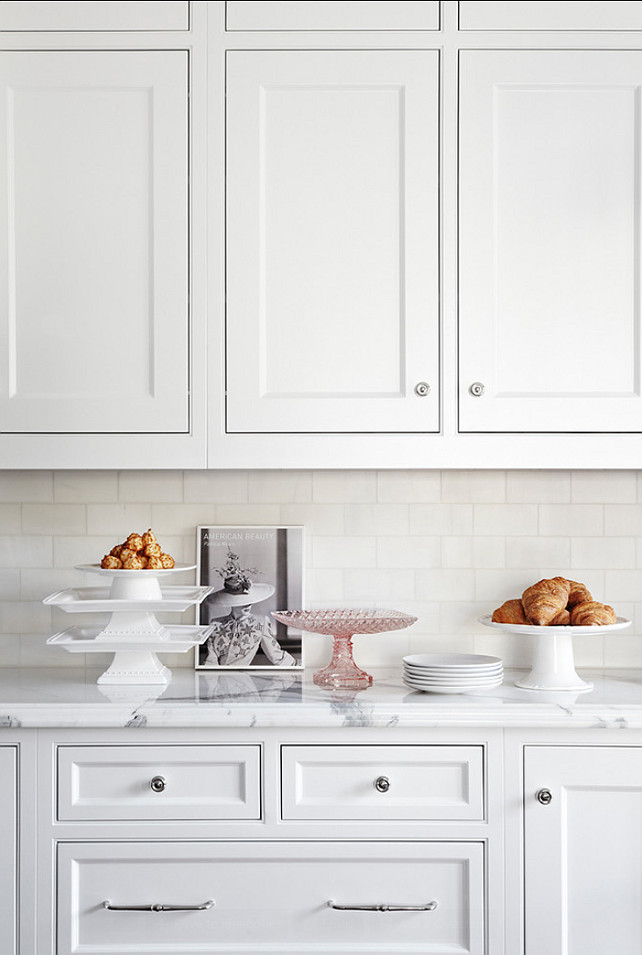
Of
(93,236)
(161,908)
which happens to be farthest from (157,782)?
(93,236)

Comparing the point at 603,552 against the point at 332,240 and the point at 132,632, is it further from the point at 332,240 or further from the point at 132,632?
the point at 132,632

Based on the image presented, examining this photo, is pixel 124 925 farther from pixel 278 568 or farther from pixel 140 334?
pixel 140 334

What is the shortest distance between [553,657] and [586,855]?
1.34 ft

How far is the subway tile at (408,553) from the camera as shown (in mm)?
2287

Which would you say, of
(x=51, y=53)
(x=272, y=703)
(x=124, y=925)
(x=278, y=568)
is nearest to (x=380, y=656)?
(x=278, y=568)

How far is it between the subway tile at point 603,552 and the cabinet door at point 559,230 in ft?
1.36

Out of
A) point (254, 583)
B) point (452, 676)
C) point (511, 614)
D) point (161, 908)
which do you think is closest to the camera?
point (161, 908)

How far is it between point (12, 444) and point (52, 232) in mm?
478

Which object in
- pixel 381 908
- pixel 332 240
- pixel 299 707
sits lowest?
pixel 381 908

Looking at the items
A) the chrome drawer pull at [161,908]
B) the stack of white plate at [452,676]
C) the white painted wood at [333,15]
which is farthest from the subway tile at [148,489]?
the white painted wood at [333,15]

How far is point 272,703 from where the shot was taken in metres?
1.83

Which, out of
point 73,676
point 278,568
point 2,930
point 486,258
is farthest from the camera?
point 278,568

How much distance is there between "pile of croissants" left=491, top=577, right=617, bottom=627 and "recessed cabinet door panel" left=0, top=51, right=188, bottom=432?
34.1 inches

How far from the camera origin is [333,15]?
1975 mm
